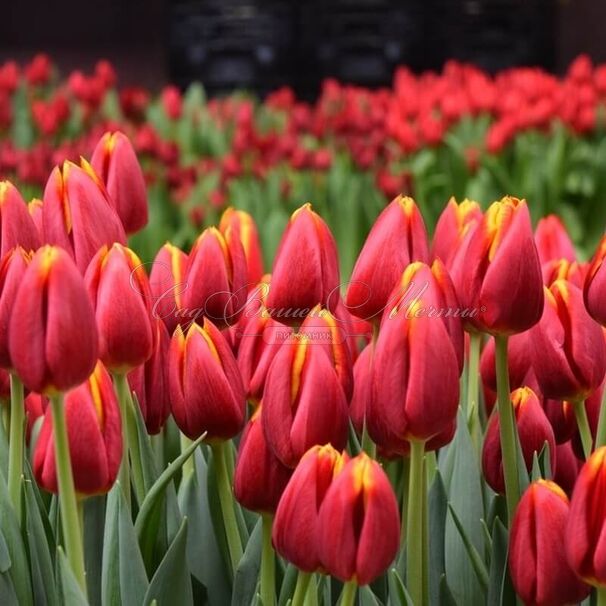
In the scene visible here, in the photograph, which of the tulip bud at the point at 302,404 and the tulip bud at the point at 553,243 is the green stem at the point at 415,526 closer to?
the tulip bud at the point at 302,404

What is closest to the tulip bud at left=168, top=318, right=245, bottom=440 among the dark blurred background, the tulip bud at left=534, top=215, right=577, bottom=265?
the tulip bud at left=534, top=215, right=577, bottom=265

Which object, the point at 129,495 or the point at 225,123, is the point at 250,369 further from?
the point at 225,123

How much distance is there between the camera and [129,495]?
33.9 inches

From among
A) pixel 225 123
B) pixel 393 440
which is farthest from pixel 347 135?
pixel 393 440

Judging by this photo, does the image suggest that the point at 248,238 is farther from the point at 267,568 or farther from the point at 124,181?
the point at 267,568

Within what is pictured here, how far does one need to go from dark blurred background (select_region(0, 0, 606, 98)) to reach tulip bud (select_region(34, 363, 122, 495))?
664 cm

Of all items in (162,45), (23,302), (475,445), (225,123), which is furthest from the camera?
(162,45)

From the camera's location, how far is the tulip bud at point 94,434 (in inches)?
29.4

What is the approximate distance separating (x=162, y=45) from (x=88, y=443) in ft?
26.1

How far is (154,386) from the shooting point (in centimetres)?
89

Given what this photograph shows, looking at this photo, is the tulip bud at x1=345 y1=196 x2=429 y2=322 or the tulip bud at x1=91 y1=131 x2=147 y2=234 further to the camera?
the tulip bud at x1=91 y1=131 x2=147 y2=234

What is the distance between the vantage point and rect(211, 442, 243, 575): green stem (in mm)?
832

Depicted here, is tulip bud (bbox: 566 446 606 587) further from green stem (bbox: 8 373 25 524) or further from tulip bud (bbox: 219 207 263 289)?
tulip bud (bbox: 219 207 263 289)

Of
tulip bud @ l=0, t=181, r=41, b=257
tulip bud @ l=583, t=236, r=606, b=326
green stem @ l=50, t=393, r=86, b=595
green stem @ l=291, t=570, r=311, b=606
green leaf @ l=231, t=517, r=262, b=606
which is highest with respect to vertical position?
tulip bud @ l=0, t=181, r=41, b=257
